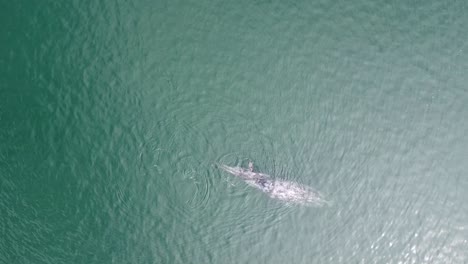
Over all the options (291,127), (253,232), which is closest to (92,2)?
(291,127)

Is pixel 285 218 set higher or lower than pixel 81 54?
lower

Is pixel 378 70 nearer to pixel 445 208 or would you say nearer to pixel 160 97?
pixel 445 208

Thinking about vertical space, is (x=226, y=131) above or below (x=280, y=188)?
above
